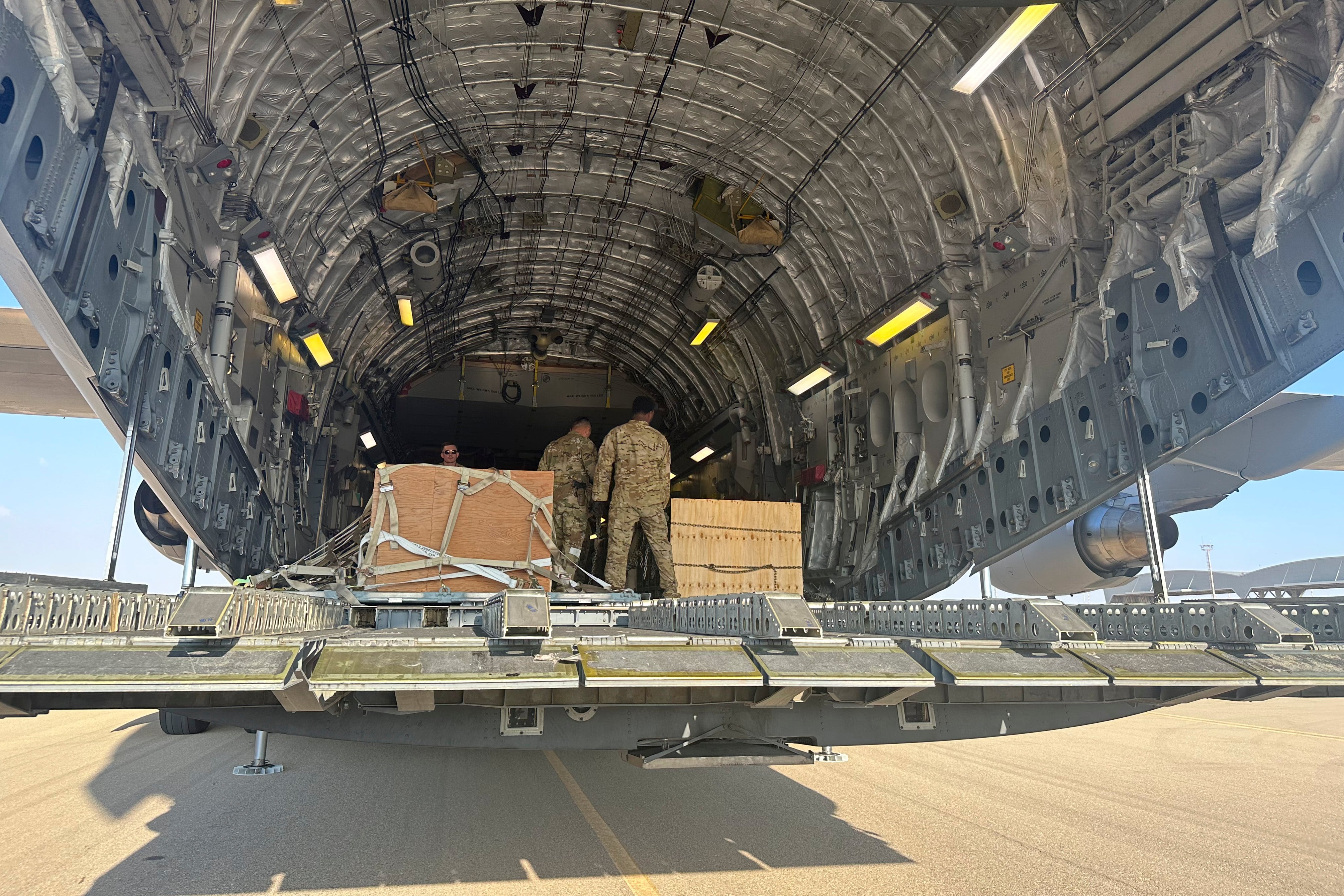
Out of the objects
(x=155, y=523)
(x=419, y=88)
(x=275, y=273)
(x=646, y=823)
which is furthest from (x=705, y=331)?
(x=646, y=823)

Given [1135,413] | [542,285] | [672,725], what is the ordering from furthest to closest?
[542,285], [1135,413], [672,725]

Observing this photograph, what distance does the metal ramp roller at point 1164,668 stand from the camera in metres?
2.83

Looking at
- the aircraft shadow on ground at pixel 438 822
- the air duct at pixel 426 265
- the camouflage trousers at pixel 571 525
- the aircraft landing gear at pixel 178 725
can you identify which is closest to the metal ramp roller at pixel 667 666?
the aircraft shadow on ground at pixel 438 822

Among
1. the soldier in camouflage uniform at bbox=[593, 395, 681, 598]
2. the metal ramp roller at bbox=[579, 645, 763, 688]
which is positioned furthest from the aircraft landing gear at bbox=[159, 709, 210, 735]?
the metal ramp roller at bbox=[579, 645, 763, 688]

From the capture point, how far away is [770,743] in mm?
3301

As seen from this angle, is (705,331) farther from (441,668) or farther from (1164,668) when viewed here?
(441,668)

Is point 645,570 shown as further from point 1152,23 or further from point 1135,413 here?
point 1152,23

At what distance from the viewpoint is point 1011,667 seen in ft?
9.46

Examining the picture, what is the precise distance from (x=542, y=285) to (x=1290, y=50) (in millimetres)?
12686

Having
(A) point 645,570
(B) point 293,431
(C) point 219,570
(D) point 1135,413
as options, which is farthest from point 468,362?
(D) point 1135,413

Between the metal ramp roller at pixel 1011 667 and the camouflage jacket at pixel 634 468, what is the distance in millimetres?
6128

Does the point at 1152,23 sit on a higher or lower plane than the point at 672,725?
higher

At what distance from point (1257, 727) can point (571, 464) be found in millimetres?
9134

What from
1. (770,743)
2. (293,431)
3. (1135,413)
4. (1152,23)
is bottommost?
(770,743)
